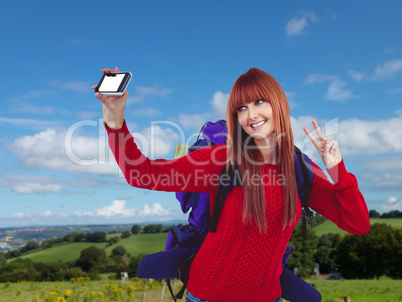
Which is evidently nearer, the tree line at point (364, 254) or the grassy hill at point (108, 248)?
the grassy hill at point (108, 248)

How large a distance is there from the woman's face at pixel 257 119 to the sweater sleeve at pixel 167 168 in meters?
0.23

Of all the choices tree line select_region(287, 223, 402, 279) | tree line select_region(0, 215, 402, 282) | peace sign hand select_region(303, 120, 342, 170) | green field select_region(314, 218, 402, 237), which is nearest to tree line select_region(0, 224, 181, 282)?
tree line select_region(0, 215, 402, 282)

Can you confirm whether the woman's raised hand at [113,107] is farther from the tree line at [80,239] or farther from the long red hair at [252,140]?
the tree line at [80,239]

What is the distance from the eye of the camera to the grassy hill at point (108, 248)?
4538 cm

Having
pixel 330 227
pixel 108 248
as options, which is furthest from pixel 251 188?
pixel 330 227

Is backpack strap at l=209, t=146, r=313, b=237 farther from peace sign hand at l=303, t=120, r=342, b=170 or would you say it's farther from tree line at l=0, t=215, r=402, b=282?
tree line at l=0, t=215, r=402, b=282

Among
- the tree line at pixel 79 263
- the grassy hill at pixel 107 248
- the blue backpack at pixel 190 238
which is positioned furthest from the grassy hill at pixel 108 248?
the blue backpack at pixel 190 238

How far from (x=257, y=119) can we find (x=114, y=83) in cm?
97

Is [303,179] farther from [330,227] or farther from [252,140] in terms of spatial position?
[330,227]

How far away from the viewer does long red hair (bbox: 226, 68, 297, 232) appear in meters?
2.29

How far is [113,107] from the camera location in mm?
1954

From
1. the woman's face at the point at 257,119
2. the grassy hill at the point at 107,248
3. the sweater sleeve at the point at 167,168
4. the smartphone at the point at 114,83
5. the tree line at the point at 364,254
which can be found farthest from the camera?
the tree line at the point at 364,254

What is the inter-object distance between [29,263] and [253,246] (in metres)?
40.8

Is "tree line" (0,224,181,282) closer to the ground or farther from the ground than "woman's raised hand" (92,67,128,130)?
closer to the ground
